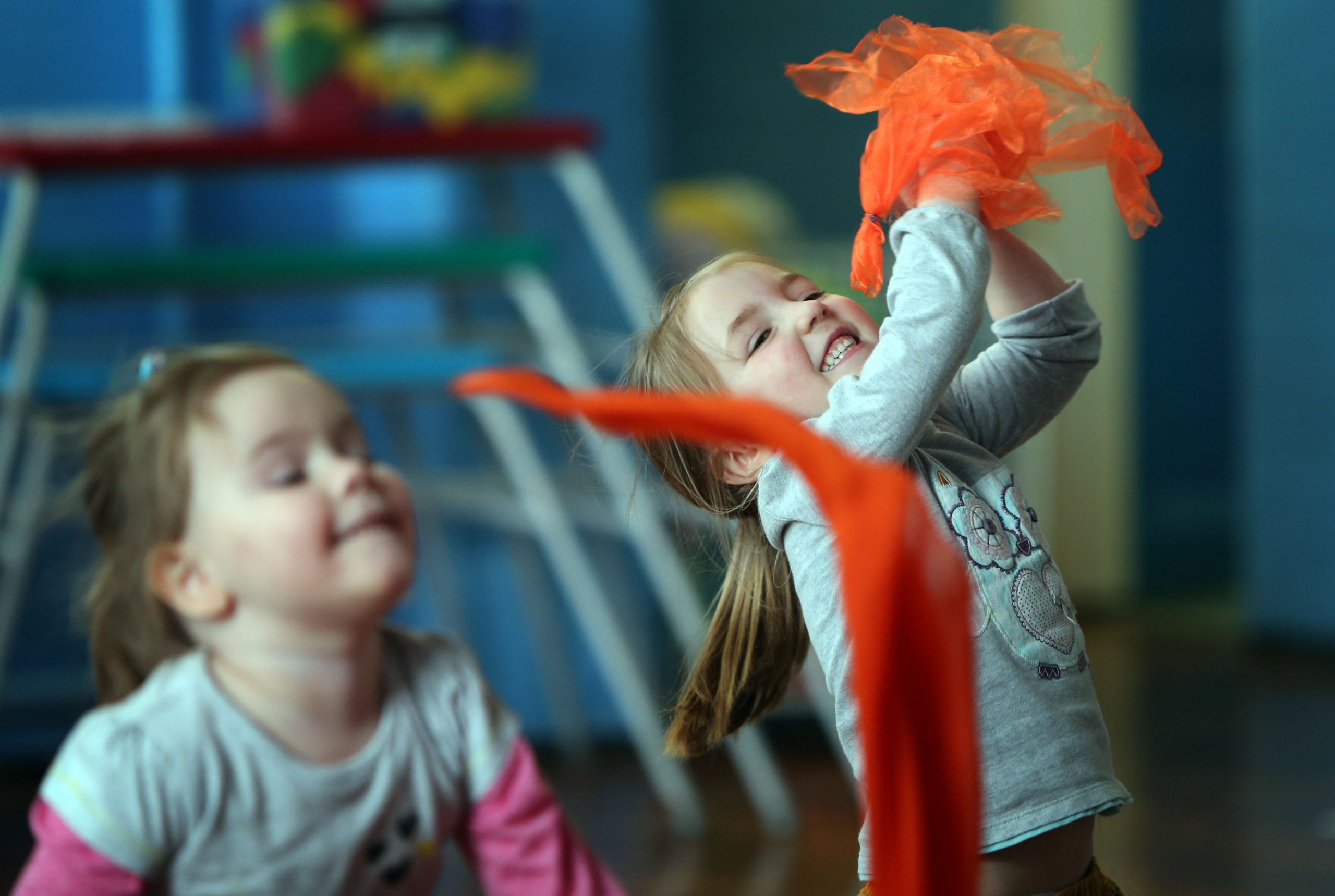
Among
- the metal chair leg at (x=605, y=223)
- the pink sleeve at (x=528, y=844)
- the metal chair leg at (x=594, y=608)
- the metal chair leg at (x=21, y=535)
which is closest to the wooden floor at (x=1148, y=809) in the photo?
the metal chair leg at (x=594, y=608)

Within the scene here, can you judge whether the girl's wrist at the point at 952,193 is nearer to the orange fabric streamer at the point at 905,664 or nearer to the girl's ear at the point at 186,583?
the orange fabric streamer at the point at 905,664

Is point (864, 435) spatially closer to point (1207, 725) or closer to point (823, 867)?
point (823, 867)

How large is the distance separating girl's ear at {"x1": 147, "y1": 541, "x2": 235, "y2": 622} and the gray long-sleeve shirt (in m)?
0.42

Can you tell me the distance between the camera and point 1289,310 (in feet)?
9.12

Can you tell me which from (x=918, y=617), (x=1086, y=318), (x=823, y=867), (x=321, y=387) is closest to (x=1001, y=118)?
(x=1086, y=318)

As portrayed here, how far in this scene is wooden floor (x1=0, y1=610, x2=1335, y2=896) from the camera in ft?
4.75

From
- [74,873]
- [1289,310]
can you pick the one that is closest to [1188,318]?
[1289,310]

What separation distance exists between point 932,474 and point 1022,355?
0.08 meters

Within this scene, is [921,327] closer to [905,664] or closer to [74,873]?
[905,664]

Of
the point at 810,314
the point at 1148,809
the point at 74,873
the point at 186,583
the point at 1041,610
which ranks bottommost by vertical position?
the point at 1148,809

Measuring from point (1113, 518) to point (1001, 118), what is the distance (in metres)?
3.24

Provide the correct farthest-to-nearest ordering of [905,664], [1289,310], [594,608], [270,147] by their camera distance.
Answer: [1289,310], [594,608], [270,147], [905,664]

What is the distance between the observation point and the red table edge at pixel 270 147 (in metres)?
1.54

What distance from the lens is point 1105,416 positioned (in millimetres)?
3639
